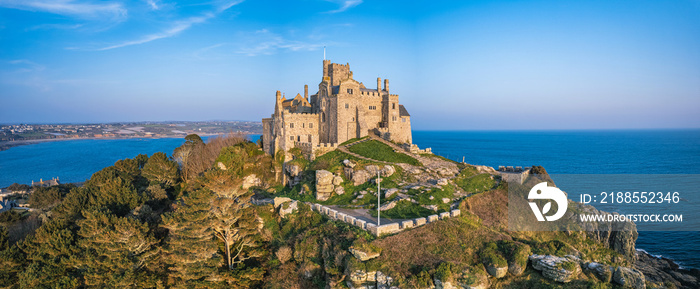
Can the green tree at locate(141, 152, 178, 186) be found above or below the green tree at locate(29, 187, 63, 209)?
above

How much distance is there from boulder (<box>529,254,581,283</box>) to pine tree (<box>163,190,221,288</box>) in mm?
25670

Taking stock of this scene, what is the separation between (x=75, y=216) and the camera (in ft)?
137

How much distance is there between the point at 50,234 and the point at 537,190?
5376 centimetres

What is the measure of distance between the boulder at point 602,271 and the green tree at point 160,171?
54.4 m

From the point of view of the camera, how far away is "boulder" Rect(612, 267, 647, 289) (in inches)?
998

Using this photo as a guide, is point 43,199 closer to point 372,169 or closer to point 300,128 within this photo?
point 300,128

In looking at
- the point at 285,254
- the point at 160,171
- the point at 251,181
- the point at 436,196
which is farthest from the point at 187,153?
the point at 436,196

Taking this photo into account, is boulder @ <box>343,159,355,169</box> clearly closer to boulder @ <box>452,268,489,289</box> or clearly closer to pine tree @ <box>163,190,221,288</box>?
pine tree @ <box>163,190,221,288</box>

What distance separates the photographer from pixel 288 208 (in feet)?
115

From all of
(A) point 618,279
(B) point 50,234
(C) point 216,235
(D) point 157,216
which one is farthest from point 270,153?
(A) point 618,279

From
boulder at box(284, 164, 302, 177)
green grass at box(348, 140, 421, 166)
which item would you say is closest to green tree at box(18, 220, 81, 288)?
boulder at box(284, 164, 302, 177)

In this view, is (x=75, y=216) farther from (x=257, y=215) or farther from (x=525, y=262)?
(x=525, y=262)

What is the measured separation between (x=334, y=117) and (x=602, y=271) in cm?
3603

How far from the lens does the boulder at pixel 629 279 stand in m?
25.4
